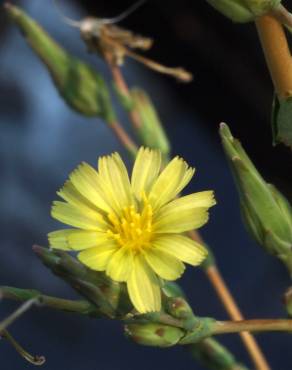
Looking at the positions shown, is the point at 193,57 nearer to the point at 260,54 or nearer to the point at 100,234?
the point at 260,54

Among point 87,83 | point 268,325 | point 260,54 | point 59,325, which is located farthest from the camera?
point 260,54

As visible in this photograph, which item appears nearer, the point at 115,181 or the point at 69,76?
the point at 115,181

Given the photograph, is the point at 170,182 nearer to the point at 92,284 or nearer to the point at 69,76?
the point at 92,284

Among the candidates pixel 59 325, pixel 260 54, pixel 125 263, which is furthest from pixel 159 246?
pixel 260 54

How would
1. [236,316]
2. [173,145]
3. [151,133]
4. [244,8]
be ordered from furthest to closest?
[173,145] < [151,133] < [236,316] < [244,8]

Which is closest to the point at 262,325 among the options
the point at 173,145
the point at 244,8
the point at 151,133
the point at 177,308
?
the point at 177,308

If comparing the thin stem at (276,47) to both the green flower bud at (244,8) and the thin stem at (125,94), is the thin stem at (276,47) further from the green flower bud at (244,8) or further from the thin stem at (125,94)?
the thin stem at (125,94)

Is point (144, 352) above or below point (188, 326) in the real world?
below

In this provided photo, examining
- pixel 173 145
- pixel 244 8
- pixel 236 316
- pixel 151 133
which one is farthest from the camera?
pixel 173 145
